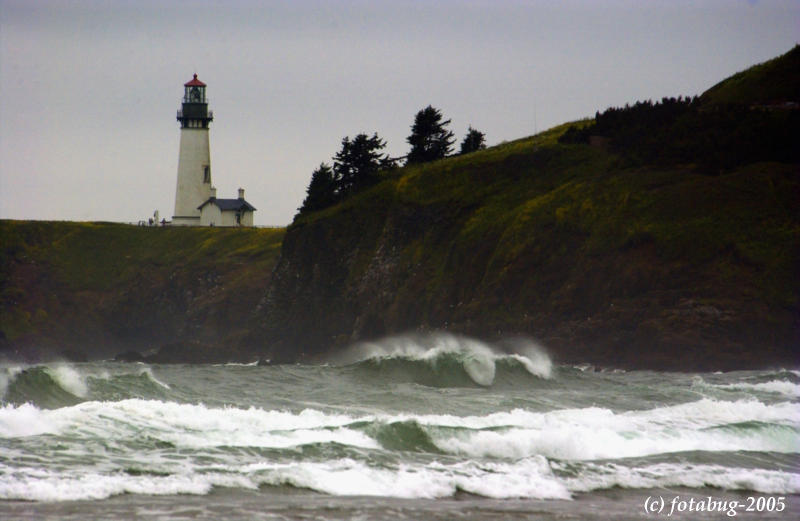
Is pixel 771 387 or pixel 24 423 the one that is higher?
pixel 24 423

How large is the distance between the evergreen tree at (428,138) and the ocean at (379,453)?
5737cm

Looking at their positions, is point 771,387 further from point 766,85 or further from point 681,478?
point 766,85

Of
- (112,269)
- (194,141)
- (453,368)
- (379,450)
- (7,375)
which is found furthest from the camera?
(194,141)

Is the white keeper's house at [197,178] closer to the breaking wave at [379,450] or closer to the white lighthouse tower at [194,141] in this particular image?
the white lighthouse tower at [194,141]

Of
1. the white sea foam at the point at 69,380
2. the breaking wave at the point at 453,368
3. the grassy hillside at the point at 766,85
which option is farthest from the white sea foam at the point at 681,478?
the grassy hillside at the point at 766,85

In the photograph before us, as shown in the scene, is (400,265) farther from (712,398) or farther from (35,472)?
(35,472)

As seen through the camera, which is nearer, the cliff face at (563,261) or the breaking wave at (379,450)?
the breaking wave at (379,450)

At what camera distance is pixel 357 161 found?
89625 mm

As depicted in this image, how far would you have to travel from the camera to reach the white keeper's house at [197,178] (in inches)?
4555

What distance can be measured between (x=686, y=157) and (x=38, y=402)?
4261 centimetres

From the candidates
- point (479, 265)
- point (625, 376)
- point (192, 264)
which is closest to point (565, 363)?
point (625, 376)

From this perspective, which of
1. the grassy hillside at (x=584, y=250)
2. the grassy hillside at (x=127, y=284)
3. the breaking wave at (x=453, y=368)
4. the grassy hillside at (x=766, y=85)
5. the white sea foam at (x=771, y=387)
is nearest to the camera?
the white sea foam at (x=771, y=387)

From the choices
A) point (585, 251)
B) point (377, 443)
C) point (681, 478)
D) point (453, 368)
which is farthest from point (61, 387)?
point (585, 251)

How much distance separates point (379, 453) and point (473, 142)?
74.8m
